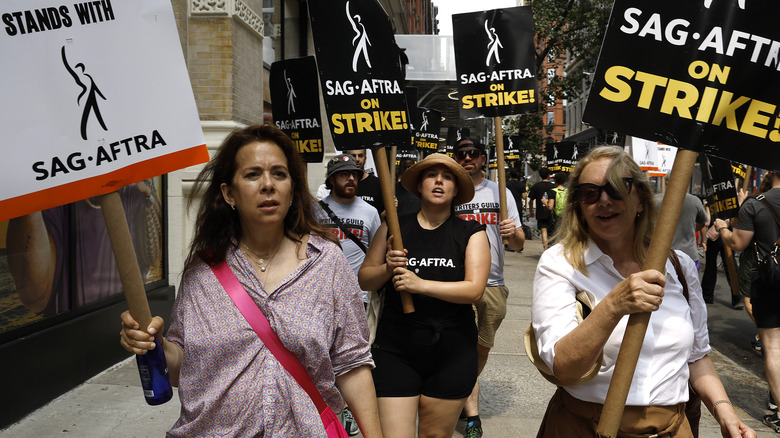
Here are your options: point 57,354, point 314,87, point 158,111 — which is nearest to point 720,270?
point 314,87

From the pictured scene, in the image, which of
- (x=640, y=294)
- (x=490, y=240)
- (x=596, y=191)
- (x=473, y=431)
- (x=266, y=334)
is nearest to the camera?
(x=640, y=294)

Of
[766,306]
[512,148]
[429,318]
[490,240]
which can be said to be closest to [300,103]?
[490,240]

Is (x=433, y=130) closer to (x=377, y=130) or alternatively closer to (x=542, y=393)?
(x=542, y=393)

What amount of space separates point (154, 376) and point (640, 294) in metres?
1.61

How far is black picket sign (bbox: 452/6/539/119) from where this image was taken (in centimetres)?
570

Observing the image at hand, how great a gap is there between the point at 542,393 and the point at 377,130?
3.16 metres

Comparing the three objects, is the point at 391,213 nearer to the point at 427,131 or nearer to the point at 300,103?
the point at 300,103

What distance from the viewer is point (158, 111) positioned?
85.3 inches

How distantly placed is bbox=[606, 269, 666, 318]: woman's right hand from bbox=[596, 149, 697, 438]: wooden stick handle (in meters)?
0.06

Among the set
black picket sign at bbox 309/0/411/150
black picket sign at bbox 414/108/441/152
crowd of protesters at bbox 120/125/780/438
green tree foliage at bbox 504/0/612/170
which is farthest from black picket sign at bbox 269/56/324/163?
green tree foliage at bbox 504/0/612/170

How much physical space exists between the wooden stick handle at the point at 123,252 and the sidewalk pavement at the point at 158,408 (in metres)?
2.94

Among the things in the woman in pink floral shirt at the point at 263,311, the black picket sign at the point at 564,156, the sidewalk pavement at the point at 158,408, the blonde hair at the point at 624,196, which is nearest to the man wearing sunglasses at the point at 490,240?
the sidewalk pavement at the point at 158,408

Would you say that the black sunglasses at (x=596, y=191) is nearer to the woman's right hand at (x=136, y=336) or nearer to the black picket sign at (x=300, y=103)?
the woman's right hand at (x=136, y=336)

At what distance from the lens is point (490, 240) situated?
206 inches
